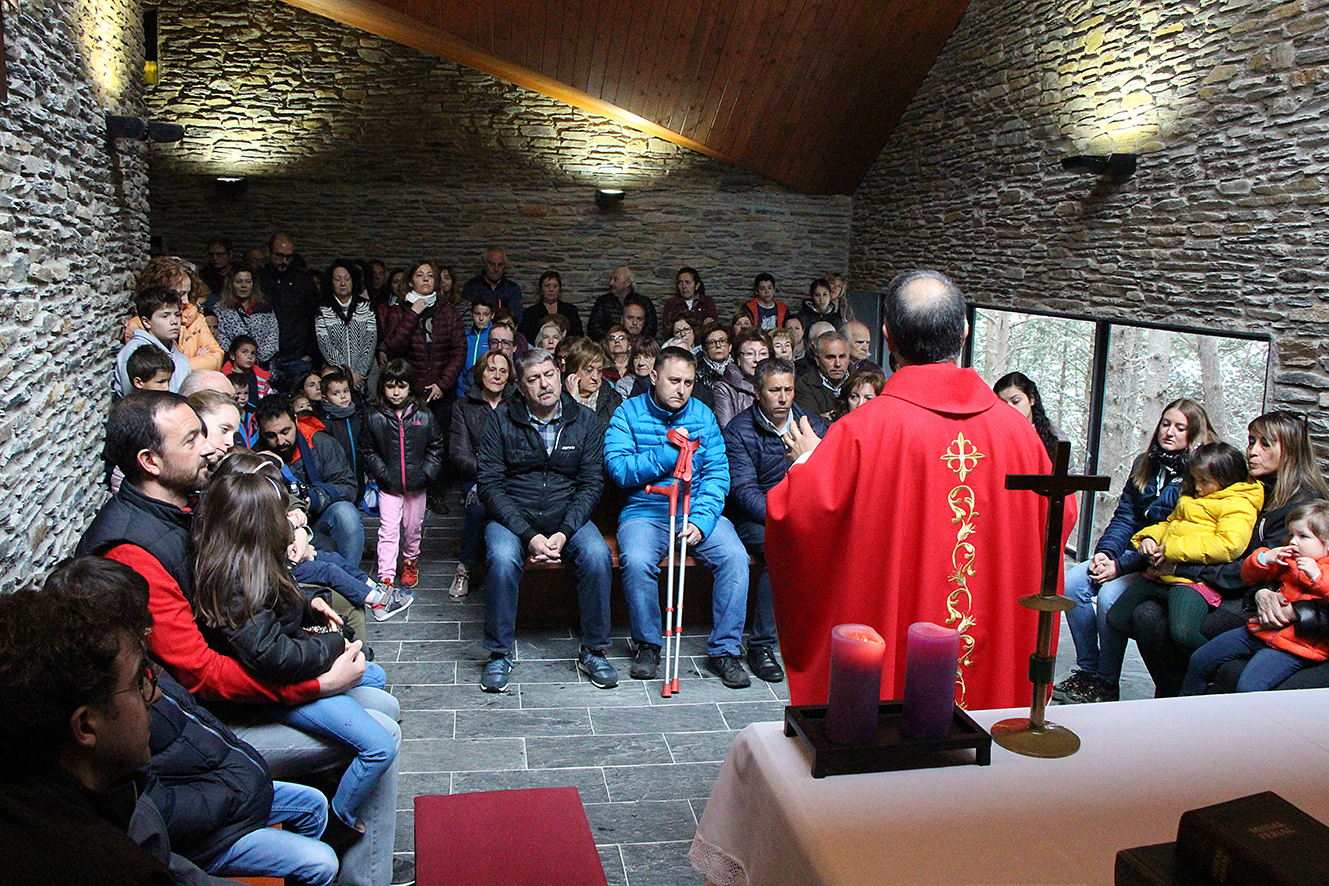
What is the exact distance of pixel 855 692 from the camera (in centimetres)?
170

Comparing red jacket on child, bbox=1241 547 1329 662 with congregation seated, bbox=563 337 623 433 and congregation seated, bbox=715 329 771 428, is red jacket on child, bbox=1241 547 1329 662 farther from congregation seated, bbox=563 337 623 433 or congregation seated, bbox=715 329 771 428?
congregation seated, bbox=563 337 623 433

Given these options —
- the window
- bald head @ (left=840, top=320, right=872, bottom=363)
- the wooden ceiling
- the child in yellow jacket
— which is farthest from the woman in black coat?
the window

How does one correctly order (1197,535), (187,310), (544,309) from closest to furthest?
1. (1197,535)
2. (187,310)
3. (544,309)

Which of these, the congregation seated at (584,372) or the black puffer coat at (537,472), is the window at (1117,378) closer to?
the congregation seated at (584,372)

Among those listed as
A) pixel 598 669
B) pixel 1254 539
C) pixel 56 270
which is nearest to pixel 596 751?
pixel 598 669

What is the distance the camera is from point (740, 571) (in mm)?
4777

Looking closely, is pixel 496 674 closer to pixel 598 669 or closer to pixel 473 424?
pixel 598 669

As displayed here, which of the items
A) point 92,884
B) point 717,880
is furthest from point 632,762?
point 92,884

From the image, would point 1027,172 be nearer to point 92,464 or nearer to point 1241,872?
point 92,464

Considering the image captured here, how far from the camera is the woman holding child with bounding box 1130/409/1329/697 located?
3932mm

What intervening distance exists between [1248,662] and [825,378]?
134 inches

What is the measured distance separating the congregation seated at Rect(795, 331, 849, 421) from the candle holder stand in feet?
15.1

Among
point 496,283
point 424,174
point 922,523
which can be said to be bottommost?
point 922,523

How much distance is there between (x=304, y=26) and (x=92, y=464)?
692 cm
